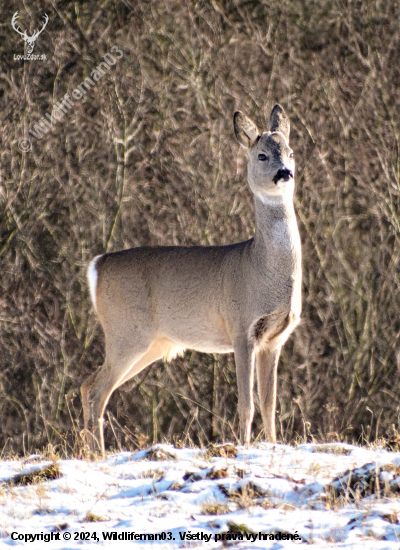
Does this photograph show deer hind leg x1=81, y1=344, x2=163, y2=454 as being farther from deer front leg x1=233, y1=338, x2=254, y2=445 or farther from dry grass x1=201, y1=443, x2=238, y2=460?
dry grass x1=201, y1=443, x2=238, y2=460

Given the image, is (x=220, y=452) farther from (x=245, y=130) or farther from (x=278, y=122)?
(x=278, y=122)

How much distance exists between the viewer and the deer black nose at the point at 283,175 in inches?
249

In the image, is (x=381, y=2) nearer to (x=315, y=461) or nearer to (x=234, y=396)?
(x=234, y=396)

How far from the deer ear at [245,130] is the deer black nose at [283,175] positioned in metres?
0.62

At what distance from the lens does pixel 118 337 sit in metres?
7.40

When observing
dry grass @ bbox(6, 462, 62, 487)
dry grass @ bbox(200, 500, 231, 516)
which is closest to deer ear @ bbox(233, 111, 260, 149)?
dry grass @ bbox(6, 462, 62, 487)

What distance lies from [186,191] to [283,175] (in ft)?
17.4

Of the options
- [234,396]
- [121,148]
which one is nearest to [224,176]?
[121,148]

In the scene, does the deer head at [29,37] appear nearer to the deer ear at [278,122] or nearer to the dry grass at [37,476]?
the deer ear at [278,122]

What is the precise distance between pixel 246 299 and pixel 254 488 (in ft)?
7.87

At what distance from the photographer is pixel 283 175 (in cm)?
633

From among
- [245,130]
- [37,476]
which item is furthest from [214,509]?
[245,130]

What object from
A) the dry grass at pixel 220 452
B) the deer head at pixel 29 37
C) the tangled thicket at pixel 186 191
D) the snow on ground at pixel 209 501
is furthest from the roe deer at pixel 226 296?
the deer head at pixel 29 37

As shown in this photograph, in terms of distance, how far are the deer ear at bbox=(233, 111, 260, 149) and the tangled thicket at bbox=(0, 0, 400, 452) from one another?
4.25 m
